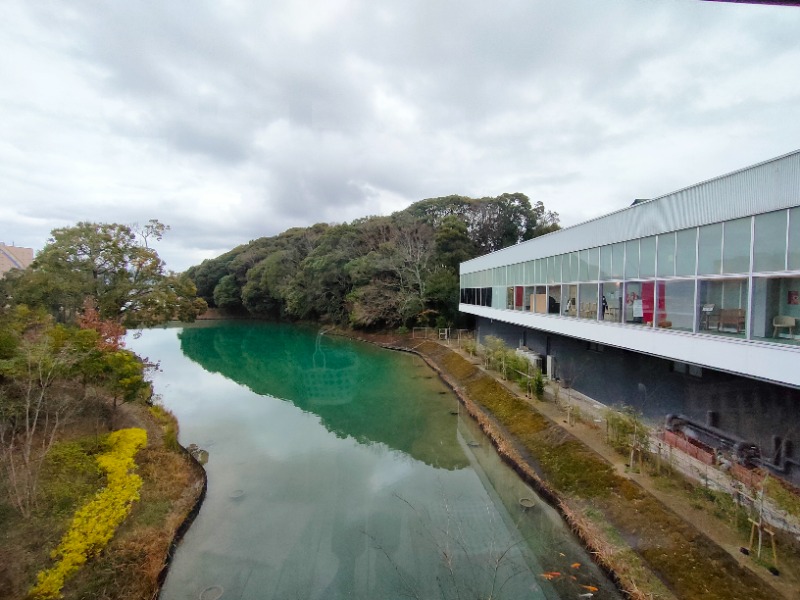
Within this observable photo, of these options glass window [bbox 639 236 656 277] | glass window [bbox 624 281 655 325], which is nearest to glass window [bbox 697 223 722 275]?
glass window [bbox 639 236 656 277]

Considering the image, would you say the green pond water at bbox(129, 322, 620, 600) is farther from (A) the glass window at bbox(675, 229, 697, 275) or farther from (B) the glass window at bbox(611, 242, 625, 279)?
(B) the glass window at bbox(611, 242, 625, 279)

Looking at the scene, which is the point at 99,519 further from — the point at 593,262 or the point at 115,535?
the point at 593,262

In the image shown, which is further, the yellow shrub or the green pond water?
the green pond water

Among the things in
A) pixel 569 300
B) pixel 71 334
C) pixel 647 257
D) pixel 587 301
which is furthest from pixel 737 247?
pixel 71 334

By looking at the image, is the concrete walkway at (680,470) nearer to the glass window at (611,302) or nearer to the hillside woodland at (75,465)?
the glass window at (611,302)

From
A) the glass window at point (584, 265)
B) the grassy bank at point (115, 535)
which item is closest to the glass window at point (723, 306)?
the glass window at point (584, 265)
